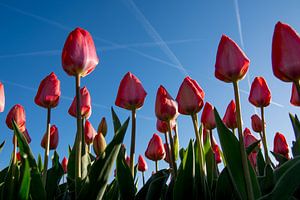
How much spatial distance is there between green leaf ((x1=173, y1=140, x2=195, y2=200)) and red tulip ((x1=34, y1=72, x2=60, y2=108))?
1.03 meters

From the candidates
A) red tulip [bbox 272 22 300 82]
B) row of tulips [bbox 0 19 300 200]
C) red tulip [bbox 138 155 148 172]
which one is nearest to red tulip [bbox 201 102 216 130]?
row of tulips [bbox 0 19 300 200]

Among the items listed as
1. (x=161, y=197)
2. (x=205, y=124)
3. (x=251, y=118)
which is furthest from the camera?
(x=251, y=118)

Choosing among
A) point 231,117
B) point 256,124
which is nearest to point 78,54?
point 231,117

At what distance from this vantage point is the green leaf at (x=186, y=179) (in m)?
1.82

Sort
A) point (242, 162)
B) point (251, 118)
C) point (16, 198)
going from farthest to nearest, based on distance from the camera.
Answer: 1. point (251, 118)
2. point (16, 198)
3. point (242, 162)

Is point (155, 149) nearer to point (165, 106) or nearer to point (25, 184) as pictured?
point (165, 106)

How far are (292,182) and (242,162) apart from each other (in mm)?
229

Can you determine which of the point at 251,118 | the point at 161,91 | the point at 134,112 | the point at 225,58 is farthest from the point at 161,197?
the point at 251,118

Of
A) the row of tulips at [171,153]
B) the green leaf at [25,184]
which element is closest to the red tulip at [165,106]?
the row of tulips at [171,153]

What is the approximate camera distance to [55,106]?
2.30 m

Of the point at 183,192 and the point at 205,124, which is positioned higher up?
the point at 205,124

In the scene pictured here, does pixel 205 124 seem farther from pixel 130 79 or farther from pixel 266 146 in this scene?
pixel 130 79

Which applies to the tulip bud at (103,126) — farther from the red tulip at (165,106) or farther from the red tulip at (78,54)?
the red tulip at (78,54)

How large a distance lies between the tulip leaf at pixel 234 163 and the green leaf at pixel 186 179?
0.23 meters
